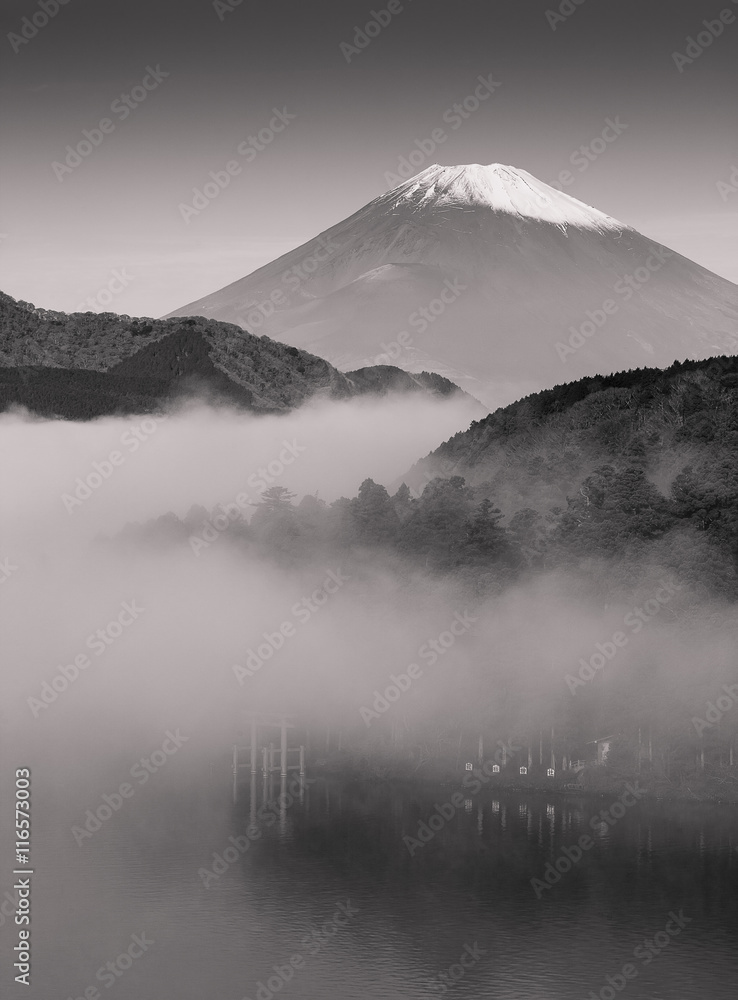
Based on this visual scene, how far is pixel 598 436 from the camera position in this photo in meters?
90.2

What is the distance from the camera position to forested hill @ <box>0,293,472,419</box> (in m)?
138

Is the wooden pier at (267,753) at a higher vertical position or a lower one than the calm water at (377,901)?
higher

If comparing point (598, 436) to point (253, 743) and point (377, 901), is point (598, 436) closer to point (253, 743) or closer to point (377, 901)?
point (253, 743)

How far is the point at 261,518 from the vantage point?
88250 mm

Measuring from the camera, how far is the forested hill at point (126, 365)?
5433 inches

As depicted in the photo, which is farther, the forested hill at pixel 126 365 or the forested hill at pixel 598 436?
the forested hill at pixel 126 365

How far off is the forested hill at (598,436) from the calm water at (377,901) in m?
24.4

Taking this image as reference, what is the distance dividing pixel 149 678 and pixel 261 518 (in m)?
11.1

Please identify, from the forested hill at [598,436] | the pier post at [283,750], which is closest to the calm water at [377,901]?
the pier post at [283,750]

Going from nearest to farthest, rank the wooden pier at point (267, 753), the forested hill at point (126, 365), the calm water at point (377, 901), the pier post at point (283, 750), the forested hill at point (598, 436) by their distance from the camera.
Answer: the calm water at point (377, 901) < the pier post at point (283, 750) < the wooden pier at point (267, 753) < the forested hill at point (598, 436) < the forested hill at point (126, 365)

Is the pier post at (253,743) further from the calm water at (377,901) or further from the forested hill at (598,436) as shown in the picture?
the forested hill at (598,436)

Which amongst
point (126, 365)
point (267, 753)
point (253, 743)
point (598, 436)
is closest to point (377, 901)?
point (267, 753)

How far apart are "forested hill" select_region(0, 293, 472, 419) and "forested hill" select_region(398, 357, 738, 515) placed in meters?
47.5

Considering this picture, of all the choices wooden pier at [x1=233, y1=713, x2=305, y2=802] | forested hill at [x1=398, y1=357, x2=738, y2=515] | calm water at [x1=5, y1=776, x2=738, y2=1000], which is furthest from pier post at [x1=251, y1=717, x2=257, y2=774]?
forested hill at [x1=398, y1=357, x2=738, y2=515]
